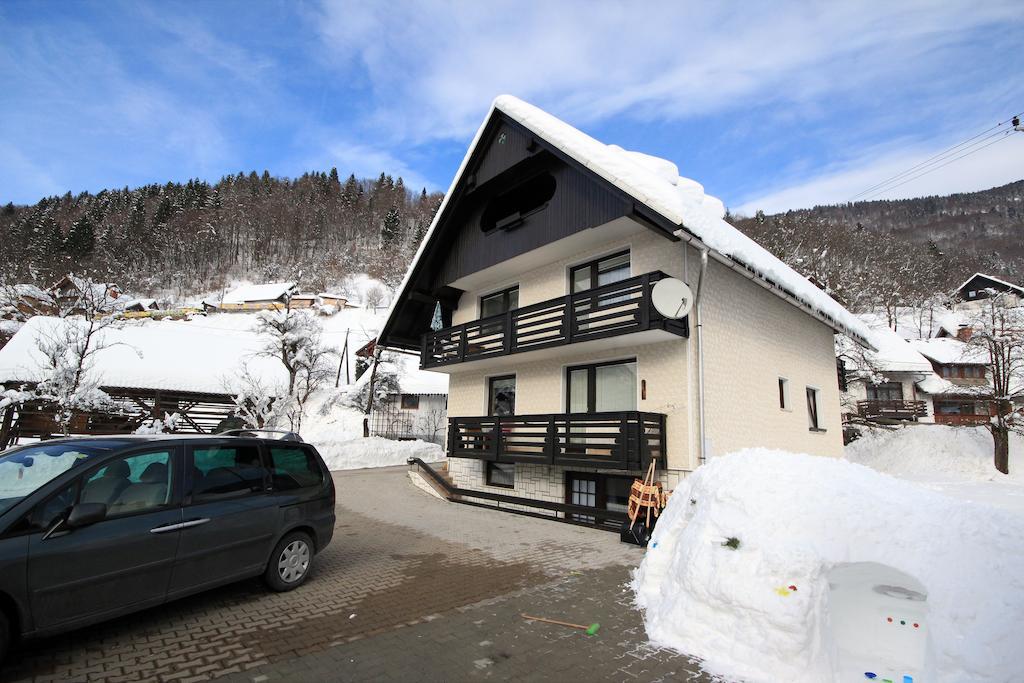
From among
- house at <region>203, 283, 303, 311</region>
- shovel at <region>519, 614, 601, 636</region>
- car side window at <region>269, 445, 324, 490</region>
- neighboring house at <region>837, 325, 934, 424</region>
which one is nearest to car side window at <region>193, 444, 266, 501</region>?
car side window at <region>269, 445, 324, 490</region>

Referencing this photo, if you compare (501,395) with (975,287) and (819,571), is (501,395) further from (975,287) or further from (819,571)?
(975,287)

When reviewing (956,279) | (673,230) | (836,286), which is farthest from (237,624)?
(956,279)

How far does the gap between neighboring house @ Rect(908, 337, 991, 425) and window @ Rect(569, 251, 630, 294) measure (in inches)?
1238

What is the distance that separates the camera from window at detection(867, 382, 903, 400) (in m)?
38.3

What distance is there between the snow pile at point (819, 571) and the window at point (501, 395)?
Answer: 9.42 m

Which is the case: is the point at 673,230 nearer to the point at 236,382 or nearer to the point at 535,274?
the point at 535,274

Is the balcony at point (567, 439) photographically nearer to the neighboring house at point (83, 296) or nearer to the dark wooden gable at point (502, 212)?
the dark wooden gable at point (502, 212)

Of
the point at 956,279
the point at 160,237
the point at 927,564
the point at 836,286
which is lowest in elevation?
the point at 927,564

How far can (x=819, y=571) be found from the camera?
14.3 feet

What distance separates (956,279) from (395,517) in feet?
283

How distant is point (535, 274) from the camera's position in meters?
14.7

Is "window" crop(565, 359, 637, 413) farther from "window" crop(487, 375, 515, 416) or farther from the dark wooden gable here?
the dark wooden gable

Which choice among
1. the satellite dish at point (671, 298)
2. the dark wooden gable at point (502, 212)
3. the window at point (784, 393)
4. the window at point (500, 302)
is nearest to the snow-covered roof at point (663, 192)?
the dark wooden gable at point (502, 212)

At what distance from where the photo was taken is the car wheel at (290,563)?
19.5 feet
